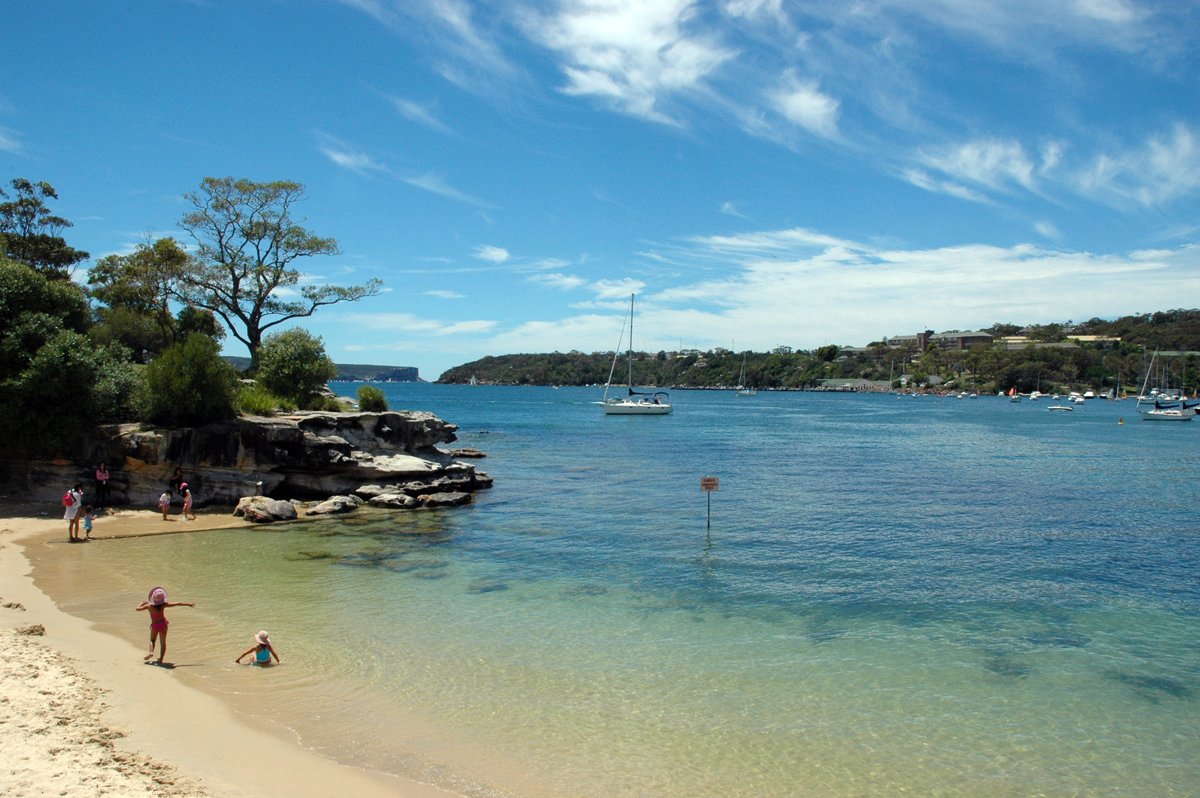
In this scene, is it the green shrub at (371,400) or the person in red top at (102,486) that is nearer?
the person in red top at (102,486)

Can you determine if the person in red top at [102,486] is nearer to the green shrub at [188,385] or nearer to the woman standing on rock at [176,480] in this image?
the woman standing on rock at [176,480]

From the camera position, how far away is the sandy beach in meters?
9.23

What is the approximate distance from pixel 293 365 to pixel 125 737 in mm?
30408

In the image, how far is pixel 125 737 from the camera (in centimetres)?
1059

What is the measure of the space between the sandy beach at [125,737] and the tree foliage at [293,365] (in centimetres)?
2451

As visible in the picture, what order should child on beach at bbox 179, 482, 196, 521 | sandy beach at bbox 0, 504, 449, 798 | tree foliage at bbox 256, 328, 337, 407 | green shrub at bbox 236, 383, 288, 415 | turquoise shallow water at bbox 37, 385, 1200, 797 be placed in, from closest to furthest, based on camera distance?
sandy beach at bbox 0, 504, 449, 798 → turquoise shallow water at bbox 37, 385, 1200, 797 → child on beach at bbox 179, 482, 196, 521 → green shrub at bbox 236, 383, 288, 415 → tree foliage at bbox 256, 328, 337, 407

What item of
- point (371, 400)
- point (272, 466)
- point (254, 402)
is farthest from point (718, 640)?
point (371, 400)

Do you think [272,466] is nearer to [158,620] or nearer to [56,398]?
[56,398]

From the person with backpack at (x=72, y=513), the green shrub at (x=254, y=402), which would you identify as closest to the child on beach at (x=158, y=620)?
the person with backpack at (x=72, y=513)

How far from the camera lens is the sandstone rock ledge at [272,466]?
29.8 meters

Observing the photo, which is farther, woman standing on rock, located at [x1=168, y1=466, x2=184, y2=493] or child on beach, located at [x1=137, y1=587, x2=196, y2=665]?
woman standing on rock, located at [x1=168, y1=466, x2=184, y2=493]

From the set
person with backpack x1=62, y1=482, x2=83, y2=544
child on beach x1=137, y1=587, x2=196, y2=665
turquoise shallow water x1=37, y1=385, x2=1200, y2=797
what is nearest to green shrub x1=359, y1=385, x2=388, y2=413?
turquoise shallow water x1=37, y1=385, x2=1200, y2=797

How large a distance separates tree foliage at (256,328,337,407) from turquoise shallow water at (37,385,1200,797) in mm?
11547

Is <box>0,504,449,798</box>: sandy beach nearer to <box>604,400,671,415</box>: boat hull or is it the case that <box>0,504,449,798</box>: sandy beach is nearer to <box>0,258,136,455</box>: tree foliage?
<box>0,258,136,455</box>: tree foliage
